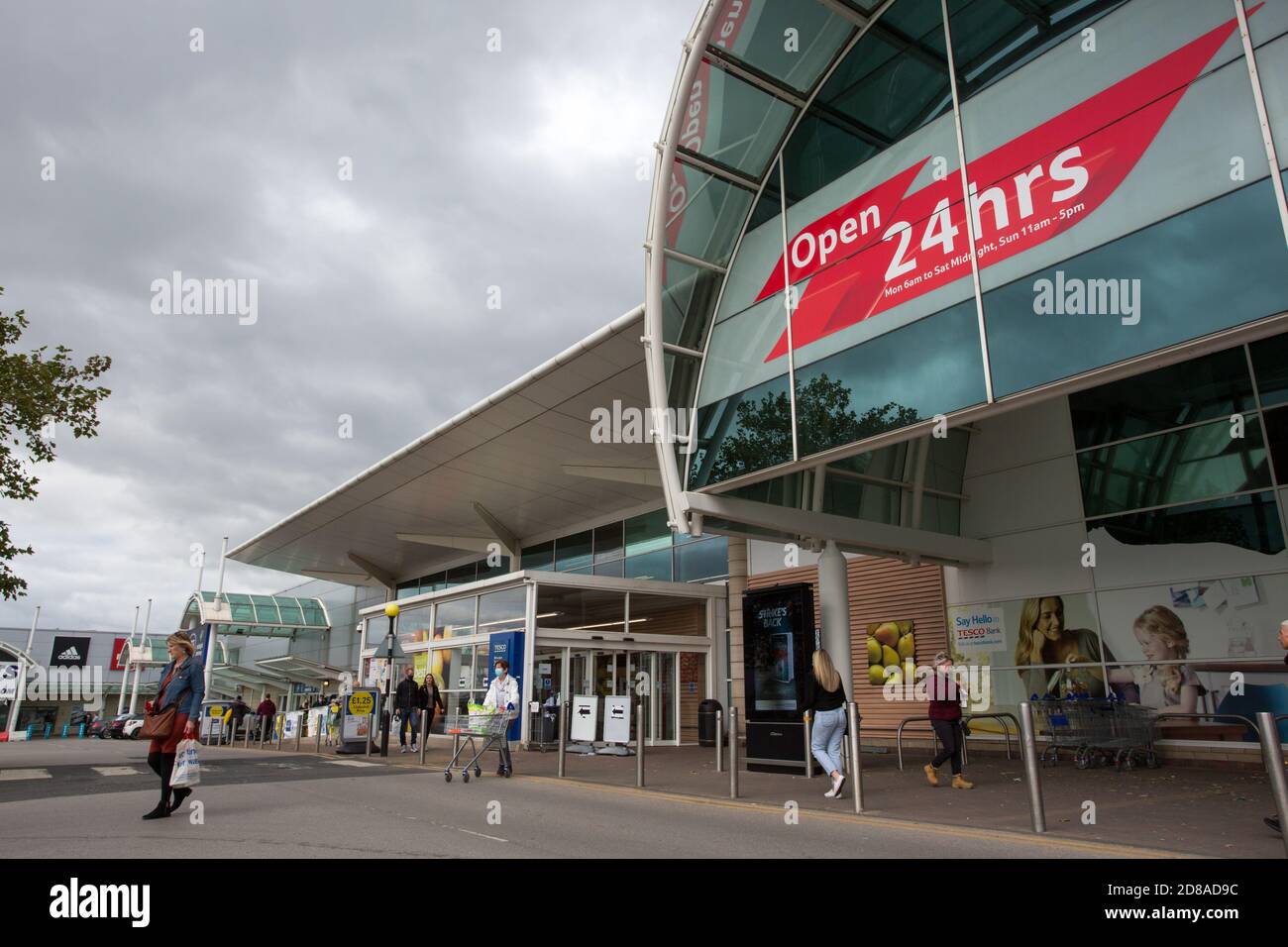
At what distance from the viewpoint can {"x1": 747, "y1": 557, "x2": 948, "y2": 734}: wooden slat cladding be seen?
58.5ft

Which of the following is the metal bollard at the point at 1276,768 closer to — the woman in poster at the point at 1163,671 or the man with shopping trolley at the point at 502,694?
the man with shopping trolley at the point at 502,694

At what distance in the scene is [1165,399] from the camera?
47.4 feet

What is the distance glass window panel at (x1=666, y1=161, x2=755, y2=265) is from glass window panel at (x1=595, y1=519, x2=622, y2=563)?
15.0 meters

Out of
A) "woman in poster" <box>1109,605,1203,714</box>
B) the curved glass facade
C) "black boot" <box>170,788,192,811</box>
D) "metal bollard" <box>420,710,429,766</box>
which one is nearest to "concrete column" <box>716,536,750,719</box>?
the curved glass facade

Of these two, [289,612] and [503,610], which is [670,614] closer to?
[503,610]

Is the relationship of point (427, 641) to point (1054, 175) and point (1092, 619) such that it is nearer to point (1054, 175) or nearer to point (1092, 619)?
point (1092, 619)

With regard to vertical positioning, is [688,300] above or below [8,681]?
above

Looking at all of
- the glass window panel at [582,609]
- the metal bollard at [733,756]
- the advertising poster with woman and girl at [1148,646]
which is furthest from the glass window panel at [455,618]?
the metal bollard at [733,756]

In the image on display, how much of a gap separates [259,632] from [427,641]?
2609 cm

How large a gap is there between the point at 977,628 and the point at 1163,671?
12.1ft

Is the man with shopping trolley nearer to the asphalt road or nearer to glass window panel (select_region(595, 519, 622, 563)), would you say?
the asphalt road

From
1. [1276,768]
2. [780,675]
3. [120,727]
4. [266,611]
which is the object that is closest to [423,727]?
[780,675]

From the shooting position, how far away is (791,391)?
12328 mm
